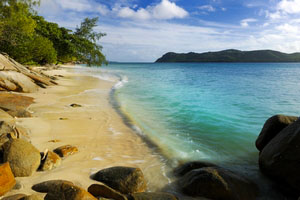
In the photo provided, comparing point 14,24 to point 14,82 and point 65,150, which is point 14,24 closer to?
point 14,82

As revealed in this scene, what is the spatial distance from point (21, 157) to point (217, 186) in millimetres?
3584

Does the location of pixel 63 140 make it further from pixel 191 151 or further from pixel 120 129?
pixel 191 151

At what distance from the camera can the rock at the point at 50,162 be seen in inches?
171

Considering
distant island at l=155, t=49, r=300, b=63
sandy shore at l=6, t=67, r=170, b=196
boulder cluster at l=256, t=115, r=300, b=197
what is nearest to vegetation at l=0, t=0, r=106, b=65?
sandy shore at l=6, t=67, r=170, b=196

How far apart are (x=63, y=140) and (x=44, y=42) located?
70.0 feet

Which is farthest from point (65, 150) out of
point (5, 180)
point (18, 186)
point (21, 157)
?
point (5, 180)

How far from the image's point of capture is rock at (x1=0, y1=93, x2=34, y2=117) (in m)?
7.81

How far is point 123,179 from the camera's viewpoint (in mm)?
A: 4059

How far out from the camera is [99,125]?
8.02m

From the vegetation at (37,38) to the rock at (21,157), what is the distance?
18919mm

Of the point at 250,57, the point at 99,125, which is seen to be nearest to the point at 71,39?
the point at 99,125

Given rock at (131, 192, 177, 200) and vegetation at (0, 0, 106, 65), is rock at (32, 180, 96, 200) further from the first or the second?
vegetation at (0, 0, 106, 65)

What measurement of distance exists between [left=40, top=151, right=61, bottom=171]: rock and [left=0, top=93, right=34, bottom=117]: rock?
3939 millimetres

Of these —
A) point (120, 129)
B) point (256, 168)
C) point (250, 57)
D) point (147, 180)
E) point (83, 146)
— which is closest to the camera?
point (147, 180)
